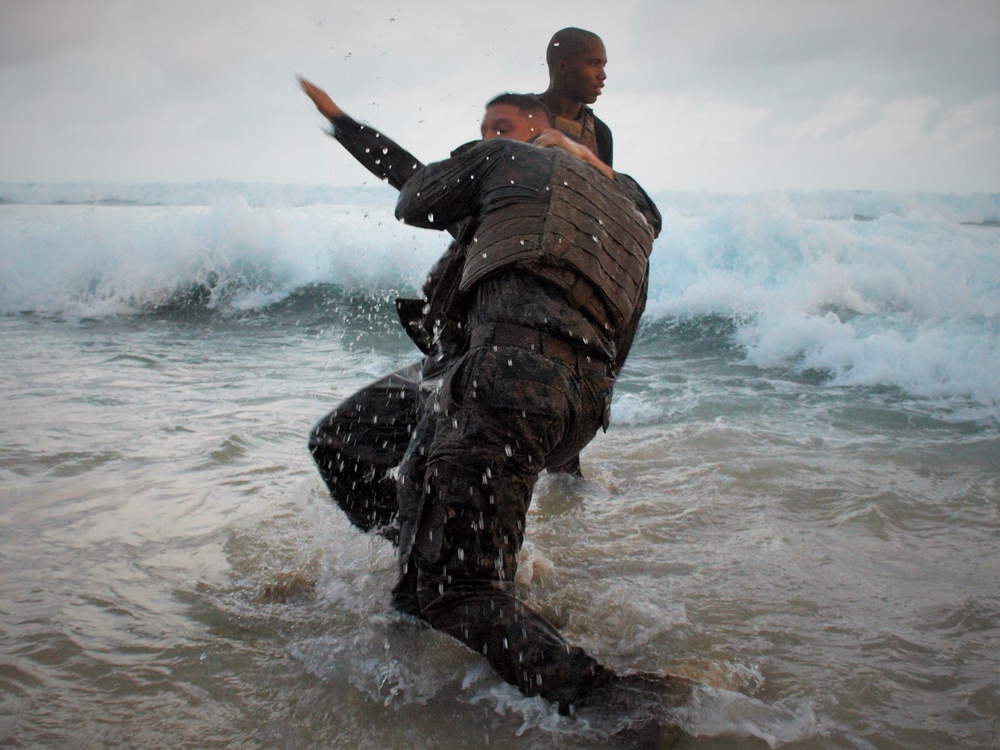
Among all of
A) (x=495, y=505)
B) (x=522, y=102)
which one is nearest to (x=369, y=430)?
(x=495, y=505)

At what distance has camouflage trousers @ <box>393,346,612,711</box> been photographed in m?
2.05

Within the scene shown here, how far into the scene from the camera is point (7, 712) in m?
2.10

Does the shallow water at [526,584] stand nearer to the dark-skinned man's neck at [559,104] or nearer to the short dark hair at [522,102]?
the short dark hair at [522,102]

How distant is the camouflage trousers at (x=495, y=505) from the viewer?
205cm

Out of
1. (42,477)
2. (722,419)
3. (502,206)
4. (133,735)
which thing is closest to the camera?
(133,735)

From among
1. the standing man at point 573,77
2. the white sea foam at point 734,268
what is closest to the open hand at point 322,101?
the standing man at point 573,77

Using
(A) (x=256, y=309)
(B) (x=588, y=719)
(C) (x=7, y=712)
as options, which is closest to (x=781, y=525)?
(B) (x=588, y=719)

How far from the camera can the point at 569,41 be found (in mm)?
3402

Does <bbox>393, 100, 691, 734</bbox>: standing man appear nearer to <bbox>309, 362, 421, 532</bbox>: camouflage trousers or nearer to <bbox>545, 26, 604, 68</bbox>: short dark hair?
<bbox>309, 362, 421, 532</bbox>: camouflage trousers

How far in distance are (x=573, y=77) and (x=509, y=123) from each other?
0.79 m

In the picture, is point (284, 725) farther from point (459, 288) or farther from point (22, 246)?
point (22, 246)

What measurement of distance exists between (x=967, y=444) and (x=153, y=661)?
495 cm

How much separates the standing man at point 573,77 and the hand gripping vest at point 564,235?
43.3 inches

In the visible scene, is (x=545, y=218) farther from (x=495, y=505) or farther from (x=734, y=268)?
(x=734, y=268)
